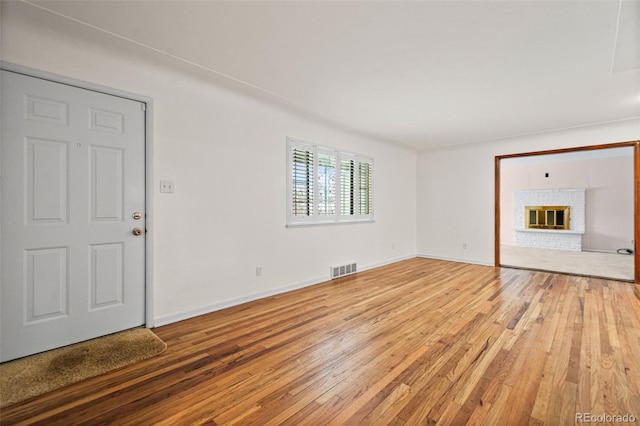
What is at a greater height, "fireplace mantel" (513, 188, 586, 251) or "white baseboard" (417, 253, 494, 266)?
"fireplace mantel" (513, 188, 586, 251)

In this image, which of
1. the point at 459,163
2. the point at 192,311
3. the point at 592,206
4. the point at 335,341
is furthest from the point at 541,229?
the point at 192,311

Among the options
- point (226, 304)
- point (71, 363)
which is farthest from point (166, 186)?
point (71, 363)

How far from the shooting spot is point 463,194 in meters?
6.18

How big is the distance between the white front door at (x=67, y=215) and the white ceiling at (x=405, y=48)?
714 millimetres

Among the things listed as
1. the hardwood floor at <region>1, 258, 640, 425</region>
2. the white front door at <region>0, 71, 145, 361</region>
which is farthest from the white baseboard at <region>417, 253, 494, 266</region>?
the white front door at <region>0, 71, 145, 361</region>

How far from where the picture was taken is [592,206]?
8141 millimetres

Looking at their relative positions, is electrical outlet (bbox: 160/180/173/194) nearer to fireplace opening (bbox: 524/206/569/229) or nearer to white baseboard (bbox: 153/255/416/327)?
white baseboard (bbox: 153/255/416/327)

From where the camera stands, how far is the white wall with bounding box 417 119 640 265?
5.45 meters

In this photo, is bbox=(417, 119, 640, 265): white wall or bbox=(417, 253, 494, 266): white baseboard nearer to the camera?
bbox=(417, 119, 640, 265): white wall

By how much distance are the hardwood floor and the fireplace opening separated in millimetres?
6070

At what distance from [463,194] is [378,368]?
521cm

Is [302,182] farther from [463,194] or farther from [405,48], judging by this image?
[463,194]

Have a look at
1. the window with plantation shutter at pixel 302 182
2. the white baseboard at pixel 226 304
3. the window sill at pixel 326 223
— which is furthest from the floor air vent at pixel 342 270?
the window with plantation shutter at pixel 302 182

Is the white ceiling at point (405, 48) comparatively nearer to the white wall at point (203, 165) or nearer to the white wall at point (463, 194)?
the white wall at point (203, 165)
